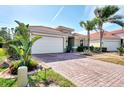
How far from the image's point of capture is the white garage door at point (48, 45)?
17766 millimetres

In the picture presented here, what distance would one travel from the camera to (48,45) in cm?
1923

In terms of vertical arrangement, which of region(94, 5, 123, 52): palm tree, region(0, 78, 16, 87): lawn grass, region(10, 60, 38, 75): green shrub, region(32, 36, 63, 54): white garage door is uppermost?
region(94, 5, 123, 52): palm tree

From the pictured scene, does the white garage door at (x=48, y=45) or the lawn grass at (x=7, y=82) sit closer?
the lawn grass at (x=7, y=82)

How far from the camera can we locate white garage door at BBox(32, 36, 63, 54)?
1777cm

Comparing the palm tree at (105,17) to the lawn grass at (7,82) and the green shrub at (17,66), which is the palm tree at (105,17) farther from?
the lawn grass at (7,82)

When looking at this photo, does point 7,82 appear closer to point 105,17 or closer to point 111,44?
point 105,17

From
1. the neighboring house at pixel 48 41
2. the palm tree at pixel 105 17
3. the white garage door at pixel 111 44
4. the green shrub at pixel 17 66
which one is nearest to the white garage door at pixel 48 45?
the neighboring house at pixel 48 41

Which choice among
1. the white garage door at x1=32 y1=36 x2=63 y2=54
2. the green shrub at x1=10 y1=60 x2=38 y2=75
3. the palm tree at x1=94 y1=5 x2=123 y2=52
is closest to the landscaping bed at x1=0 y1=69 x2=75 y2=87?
the green shrub at x1=10 y1=60 x2=38 y2=75

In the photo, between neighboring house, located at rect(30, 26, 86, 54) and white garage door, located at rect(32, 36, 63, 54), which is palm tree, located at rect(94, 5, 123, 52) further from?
white garage door, located at rect(32, 36, 63, 54)

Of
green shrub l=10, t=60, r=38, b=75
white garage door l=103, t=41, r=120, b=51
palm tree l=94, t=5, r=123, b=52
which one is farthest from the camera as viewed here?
→ white garage door l=103, t=41, r=120, b=51

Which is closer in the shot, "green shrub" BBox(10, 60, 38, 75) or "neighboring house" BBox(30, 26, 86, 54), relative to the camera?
"green shrub" BBox(10, 60, 38, 75)

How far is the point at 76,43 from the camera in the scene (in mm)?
27156
